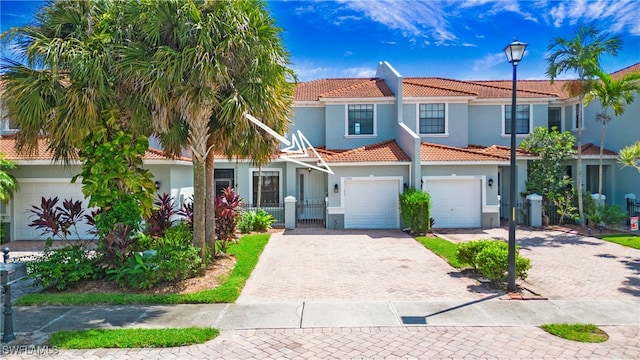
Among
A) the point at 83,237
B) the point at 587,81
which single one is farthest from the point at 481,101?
the point at 83,237

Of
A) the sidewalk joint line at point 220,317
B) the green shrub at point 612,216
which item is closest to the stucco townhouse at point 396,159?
the green shrub at point 612,216

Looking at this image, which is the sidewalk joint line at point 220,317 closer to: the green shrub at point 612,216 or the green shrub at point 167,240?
the green shrub at point 167,240

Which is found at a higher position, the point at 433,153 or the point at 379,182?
the point at 433,153

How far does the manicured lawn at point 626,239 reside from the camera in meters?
13.4

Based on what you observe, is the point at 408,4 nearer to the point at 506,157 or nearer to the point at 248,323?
the point at 248,323

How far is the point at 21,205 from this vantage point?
15.6 meters

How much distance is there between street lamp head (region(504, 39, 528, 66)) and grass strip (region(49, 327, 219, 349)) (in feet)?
26.4

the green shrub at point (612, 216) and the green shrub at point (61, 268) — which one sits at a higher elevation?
the green shrub at point (612, 216)

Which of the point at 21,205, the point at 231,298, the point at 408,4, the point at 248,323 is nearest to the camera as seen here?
the point at 248,323

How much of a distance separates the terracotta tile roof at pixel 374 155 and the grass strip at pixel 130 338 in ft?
40.6

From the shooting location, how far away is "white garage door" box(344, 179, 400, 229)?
18.0 meters

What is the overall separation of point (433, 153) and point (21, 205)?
1835 cm

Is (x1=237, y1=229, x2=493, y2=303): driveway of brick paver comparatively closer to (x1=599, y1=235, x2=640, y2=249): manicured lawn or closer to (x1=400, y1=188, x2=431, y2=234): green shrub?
(x1=400, y1=188, x2=431, y2=234): green shrub

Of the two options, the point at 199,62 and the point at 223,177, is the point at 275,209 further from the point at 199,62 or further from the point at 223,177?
the point at 199,62
